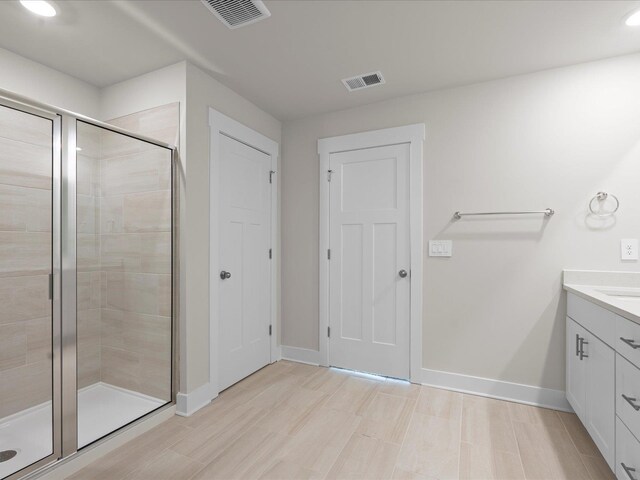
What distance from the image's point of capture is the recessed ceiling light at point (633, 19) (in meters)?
1.77

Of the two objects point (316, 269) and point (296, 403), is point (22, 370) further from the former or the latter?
point (316, 269)

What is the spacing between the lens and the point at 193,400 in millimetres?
2262

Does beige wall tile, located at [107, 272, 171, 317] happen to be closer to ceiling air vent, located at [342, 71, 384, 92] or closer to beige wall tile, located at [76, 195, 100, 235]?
beige wall tile, located at [76, 195, 100, 235]

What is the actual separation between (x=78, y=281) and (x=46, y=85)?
60.8 inches

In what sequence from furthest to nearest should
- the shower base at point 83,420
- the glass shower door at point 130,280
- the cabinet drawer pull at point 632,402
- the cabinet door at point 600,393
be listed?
the glass shower door at point 130,280
the shower base at point 83,420
the cabinet door at point 600,393
the cabinet drawer pull at point 632,402

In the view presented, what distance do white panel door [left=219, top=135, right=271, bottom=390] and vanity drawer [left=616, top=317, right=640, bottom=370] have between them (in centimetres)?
238

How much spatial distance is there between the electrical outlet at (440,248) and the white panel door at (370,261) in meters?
0.20

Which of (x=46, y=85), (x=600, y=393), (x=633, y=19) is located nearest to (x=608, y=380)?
(x=600, y=393)

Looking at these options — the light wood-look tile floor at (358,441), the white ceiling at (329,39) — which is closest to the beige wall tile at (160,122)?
the white ceiling at (329,39)

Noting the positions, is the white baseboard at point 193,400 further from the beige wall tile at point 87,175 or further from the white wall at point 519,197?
the white wall at point 519,197

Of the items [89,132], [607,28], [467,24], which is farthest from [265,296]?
[607,28]

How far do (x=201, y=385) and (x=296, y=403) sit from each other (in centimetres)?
70

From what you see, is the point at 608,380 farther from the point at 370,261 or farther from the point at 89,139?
the point at 89,139

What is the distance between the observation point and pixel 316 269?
125 inches
